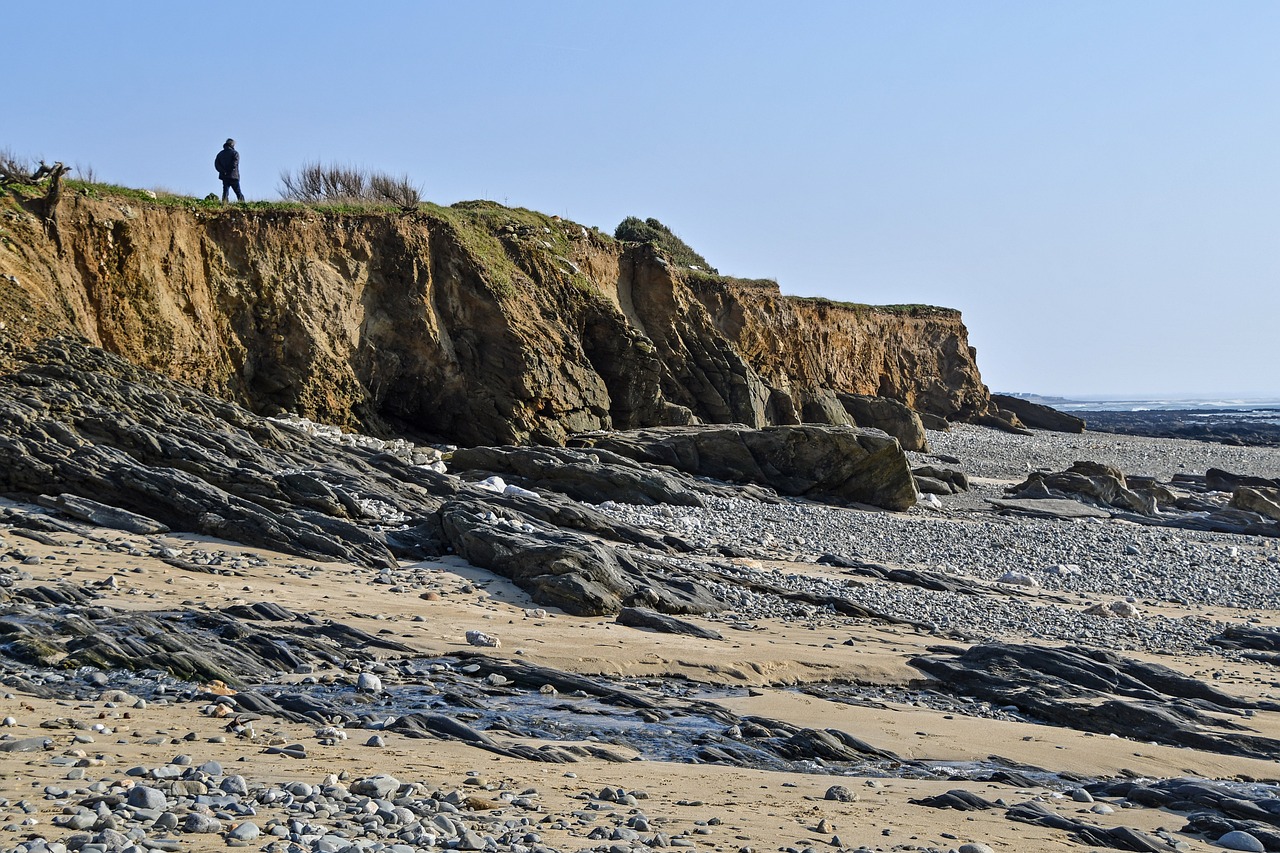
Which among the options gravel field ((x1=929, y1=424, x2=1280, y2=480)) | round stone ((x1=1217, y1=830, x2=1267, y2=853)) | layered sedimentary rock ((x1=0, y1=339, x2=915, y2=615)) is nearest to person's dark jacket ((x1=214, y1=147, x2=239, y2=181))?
layered sedimentary rock ((x1=0, y1=339, x2=915, y2=615))

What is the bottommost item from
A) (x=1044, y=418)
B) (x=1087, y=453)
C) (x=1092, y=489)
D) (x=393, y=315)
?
(x=1092, y=489)

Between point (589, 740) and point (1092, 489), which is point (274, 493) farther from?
point (1092, 489)

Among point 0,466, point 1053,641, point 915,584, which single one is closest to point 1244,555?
point 915,584

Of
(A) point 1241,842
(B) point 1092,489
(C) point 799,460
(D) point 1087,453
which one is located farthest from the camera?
(D) point 1087,453

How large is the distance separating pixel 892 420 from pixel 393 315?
2092 centimetres

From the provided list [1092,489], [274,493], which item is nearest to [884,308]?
[1092,489]

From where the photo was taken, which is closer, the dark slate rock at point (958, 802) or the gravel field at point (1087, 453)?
the dark slate rock at point (958, 802)

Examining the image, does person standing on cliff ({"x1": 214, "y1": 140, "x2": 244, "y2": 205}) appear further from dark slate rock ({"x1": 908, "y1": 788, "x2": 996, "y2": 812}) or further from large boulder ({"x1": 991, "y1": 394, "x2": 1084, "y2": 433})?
large boulder ({"x1": 991, "y1": 394, "x2": 1084, "y2": 433})

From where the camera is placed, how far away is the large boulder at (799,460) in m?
24.7

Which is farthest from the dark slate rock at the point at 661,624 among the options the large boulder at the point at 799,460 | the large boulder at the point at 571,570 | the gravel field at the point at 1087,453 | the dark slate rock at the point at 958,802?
the gravel field at the point at 1087,453

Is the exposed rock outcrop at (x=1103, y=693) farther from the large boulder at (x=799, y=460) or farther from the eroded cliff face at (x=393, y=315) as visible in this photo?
the large boulder at (x=799, y=460)

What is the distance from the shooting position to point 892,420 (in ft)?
131

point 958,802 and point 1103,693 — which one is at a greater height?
point 958,802

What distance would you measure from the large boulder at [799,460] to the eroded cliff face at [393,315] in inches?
97.6
